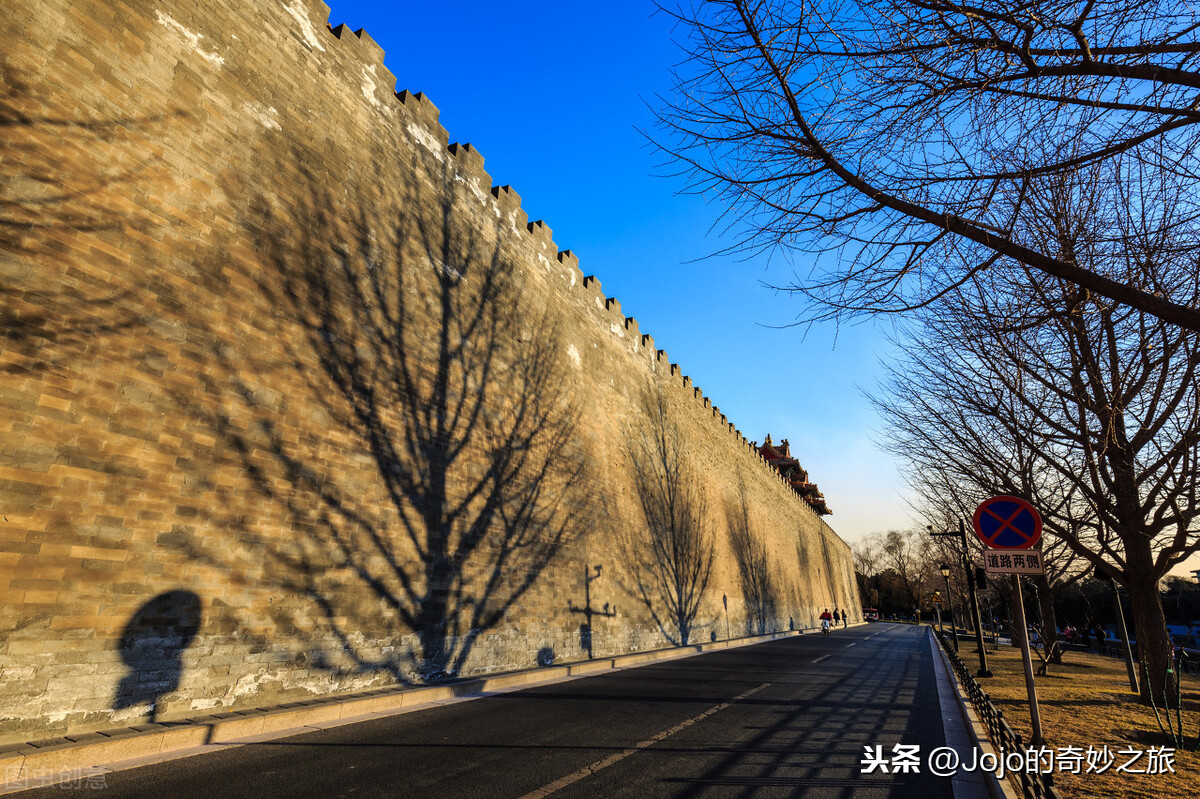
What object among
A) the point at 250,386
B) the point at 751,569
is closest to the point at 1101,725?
the point at 250,386

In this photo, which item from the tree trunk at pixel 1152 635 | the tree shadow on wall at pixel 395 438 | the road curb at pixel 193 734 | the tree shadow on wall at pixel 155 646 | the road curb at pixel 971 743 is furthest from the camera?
the tree trunk at pixel 1152 635

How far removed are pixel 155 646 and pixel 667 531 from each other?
51.2ft

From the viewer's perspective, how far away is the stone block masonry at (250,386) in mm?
4980

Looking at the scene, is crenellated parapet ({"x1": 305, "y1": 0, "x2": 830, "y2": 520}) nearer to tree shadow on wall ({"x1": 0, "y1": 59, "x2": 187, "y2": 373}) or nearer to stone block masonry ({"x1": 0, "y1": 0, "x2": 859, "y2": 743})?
stone block masonry ({"x1": 0, "y1": 0, "x2": 859, "y2": 743})

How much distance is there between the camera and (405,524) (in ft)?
28.3

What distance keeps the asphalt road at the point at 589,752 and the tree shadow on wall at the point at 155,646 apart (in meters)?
1.24

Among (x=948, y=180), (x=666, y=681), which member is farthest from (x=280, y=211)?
(x=666, y=681)

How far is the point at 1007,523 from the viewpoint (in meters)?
5.13

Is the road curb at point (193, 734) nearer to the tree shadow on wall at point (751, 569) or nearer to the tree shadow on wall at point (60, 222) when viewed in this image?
the tree shadow on wall at point (60, 222)

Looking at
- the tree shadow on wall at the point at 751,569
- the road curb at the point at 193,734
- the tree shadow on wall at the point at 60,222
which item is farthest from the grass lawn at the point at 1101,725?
the tree shadow on wall at the point at 751,569

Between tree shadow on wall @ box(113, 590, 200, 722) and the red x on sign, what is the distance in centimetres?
785

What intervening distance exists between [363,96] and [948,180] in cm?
947

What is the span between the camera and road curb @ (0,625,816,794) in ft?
12.8

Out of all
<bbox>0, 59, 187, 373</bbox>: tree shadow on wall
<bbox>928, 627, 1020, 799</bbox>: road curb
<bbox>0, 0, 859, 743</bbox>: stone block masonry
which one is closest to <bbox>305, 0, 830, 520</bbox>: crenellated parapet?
<bbox>0, 0, 859, 743</bbox>: stone block masonry
